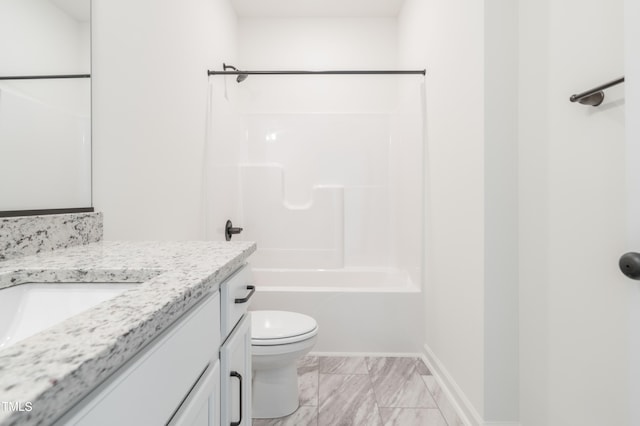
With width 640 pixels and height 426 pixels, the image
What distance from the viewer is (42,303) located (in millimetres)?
659

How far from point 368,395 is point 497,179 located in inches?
50.0

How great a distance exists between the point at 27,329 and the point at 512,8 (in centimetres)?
184

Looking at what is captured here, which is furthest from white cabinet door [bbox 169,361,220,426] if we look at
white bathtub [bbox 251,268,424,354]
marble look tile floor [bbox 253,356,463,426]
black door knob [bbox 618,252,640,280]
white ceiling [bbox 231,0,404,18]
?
white ceiling [bbox 231,0,404,18]

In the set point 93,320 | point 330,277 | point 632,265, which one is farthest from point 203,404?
point 330,277

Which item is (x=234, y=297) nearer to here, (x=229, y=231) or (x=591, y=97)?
(x=591, y=97)

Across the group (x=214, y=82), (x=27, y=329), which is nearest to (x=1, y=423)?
(x=27, y=329)

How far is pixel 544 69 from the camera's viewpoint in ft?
3.85

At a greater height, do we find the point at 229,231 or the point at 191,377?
the point at 229,231

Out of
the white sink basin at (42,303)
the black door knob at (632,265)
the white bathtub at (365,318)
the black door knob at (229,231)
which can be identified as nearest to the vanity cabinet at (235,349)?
the white sink basin at (42,303)

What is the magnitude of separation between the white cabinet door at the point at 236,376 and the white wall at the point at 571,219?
1030mm

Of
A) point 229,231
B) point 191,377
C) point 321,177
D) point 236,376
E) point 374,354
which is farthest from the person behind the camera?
point 321,177

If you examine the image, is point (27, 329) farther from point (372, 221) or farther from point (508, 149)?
point (372, 221)

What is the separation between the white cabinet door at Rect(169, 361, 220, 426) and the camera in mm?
571

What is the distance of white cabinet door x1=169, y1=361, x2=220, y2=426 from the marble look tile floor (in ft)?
3.12
